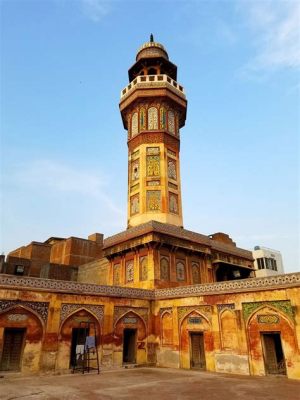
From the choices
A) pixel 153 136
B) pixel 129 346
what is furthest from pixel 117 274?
pixel 153 136

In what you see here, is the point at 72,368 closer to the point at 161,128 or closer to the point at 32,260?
the point at 161,128

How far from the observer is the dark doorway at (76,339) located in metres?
13.8

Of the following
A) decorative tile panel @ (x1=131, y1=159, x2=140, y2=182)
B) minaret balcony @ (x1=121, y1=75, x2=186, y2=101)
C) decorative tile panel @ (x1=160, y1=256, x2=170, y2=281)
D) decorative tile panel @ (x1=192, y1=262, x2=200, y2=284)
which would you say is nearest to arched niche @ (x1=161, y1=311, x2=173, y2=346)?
decorative tile panel @ (x1=160, y1=256, x2=170, y2=281)

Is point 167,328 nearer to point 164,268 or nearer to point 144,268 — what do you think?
point 164,268

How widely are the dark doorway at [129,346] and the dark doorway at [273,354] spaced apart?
6.48 m

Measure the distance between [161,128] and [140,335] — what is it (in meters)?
14.6

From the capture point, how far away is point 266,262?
45031 millimetres

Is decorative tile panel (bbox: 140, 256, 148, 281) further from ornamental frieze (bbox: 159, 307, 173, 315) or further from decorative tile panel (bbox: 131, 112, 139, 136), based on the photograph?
decorative tile panel (bbox: 131, 112, 139, 136)

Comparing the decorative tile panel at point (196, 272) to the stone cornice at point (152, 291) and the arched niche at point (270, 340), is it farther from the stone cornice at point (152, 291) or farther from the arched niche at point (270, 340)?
the arched niche at point (270, 340)

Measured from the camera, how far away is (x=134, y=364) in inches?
601

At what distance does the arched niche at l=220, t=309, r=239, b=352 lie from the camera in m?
13.3

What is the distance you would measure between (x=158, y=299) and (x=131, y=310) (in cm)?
172

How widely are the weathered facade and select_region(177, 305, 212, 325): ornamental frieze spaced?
5 centimetres

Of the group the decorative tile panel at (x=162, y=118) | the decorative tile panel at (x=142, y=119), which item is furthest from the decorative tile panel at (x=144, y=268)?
Result: the decorative tile panel at (x=162, y=118)
